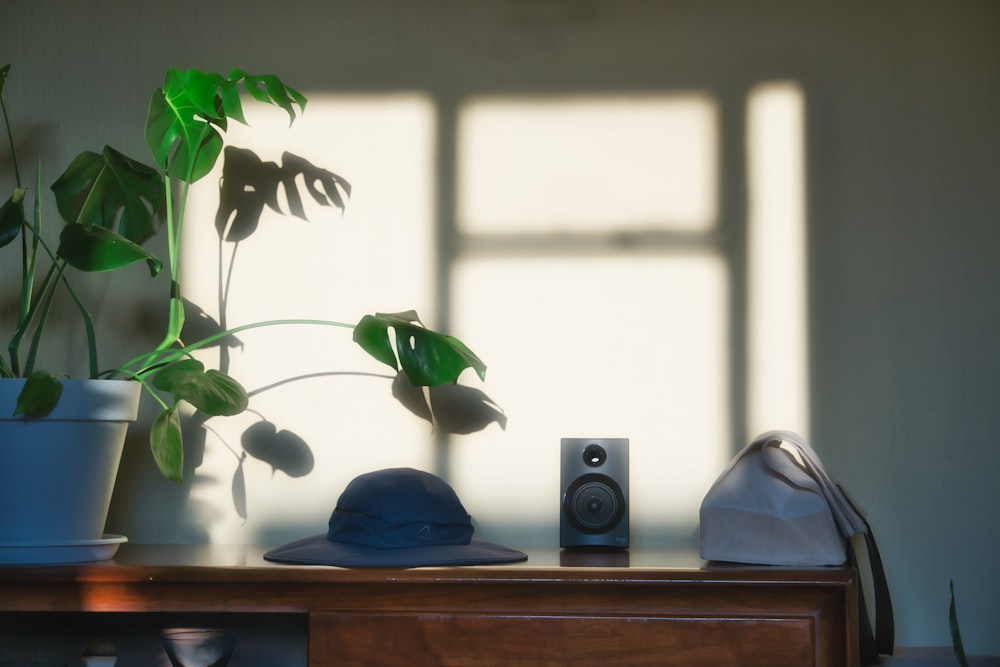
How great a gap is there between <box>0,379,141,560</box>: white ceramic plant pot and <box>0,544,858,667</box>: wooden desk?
0.33 feet

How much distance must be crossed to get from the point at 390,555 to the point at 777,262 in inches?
41.6

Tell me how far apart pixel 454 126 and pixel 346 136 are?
246 millimetres

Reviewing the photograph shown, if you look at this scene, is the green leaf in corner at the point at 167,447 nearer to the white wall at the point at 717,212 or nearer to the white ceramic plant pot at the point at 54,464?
the white ceramic plant pot at the point at 54,464

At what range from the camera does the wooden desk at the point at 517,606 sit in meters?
1.56

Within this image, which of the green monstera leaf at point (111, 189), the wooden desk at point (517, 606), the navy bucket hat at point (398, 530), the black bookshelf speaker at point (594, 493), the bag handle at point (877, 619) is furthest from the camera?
the green monstera leaf at point (111, 189)

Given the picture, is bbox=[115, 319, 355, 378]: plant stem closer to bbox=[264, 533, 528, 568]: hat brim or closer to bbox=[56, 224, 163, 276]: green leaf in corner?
bbox=[56, 224, 163, 276]: green leaf in corner

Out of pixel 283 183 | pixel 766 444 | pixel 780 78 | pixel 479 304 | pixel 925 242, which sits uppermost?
pixel 780 78

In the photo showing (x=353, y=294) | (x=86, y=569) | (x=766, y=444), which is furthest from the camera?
(x=353, y=294)

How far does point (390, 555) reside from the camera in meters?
1.67

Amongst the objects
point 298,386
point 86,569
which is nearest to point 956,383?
point 298,386

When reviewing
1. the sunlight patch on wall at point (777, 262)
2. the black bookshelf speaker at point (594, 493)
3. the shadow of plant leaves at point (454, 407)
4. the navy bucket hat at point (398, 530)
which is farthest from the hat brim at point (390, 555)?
the sunlight patch on wall at point (777, 262)

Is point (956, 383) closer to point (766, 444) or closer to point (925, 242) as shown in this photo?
point (925, 242)

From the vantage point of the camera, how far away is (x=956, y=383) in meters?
2.09

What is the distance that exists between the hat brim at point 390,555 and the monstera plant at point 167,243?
255mm
